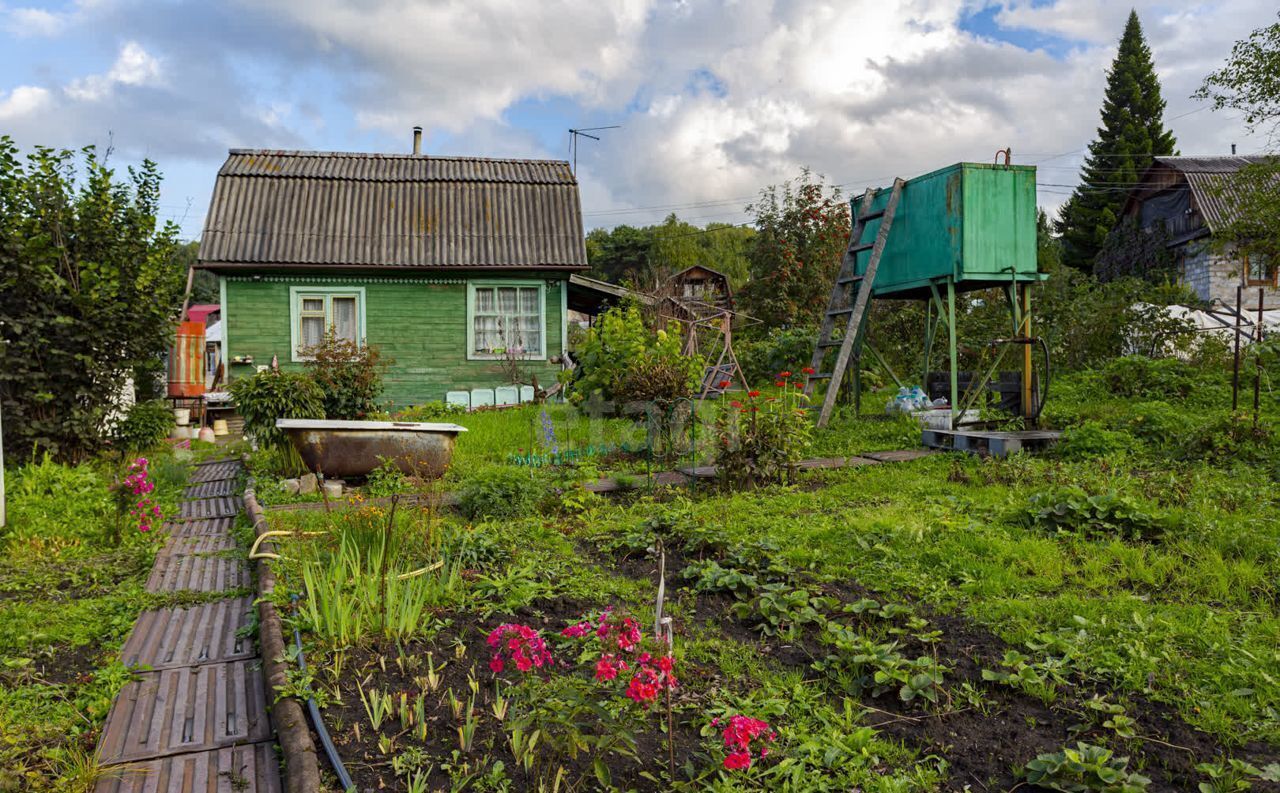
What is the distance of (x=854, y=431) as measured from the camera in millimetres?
9117

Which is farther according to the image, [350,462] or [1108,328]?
[1108,328]

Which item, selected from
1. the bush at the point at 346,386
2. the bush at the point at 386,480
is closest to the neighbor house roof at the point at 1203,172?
the bush at the point at 346,386

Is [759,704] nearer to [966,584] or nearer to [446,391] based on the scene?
[966,584]

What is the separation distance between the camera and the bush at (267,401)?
8.20 metres

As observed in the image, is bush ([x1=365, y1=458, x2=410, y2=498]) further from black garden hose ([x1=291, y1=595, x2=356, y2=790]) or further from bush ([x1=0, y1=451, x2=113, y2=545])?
black garden hose ([x1=291, y1=595, x2=356, y2=790])

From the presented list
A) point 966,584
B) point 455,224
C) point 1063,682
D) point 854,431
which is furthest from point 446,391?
point 1063,682

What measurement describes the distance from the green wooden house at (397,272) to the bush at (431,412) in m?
0.79

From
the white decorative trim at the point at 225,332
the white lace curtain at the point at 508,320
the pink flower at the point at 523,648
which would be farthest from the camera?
the white lace curtain at the point at 508,320

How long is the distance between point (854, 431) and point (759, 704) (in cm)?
675

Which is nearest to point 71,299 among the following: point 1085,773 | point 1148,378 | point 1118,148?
point 1085,773

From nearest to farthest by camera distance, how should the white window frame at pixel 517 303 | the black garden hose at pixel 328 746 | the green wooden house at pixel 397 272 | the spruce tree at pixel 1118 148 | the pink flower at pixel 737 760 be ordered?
the pink flower at pixel 737 760, the black garden hose at pixel 328 746, the green wooden house at pixel 397 272, the white window frame at pixel 517 303, the spruce tree at pixel 1118 148

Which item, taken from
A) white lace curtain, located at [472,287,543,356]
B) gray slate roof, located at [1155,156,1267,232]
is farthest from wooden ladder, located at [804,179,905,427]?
gray slate roof, located at [1155,156,1267,232]

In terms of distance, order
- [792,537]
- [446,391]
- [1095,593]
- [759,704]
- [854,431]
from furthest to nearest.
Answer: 1. [446,391]
2. [854,431]
3. [792,537]
4. [1095,593]
5. [759,704]

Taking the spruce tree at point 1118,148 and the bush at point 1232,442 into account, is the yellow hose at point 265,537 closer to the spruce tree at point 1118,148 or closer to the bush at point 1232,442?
the bush at point 1232,442
